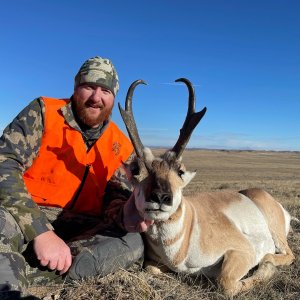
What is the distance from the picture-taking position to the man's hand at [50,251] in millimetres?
4426

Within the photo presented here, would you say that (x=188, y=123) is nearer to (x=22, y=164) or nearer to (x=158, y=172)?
(x=158, y=172)

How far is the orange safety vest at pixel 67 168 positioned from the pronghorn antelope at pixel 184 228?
624mm

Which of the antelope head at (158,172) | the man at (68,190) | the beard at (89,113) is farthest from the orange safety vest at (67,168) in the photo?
the antelope head at (158,172)

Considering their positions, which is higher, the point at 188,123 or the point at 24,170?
the point at 188,123

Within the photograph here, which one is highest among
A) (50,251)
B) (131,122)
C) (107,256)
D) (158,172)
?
(131,122)

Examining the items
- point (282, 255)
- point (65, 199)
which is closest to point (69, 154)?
point (65, 199)

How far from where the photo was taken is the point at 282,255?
6820 millimetres

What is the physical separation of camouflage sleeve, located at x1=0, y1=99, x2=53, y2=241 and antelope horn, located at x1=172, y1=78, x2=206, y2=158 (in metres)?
1.79

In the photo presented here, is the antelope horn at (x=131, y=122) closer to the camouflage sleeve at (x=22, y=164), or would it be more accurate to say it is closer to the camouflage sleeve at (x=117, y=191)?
the camouflage sleeve at (x=117, y=191)

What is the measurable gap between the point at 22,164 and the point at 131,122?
4.87 feet

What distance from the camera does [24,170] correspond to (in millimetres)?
5203

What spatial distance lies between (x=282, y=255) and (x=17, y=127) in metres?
4.47

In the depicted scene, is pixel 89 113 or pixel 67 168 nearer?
pixel 67 168

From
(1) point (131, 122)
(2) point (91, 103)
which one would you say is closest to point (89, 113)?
(2) point (91, 103)
